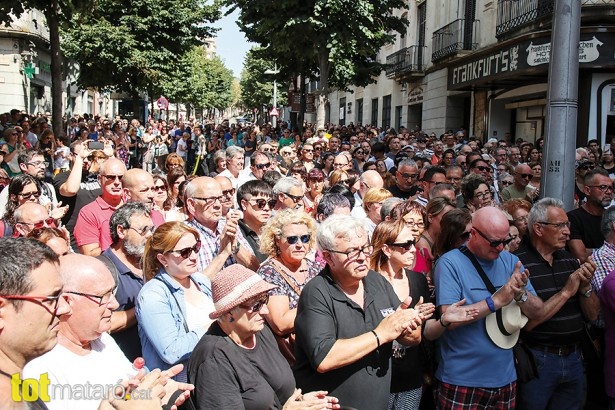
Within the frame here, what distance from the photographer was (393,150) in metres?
13.6

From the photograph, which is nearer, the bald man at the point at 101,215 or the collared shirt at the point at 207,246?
the collared shirt at the point at 207,246

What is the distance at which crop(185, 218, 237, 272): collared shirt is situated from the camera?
15.5 ft

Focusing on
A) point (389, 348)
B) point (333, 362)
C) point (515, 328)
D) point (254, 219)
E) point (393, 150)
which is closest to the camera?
point (333, 362)

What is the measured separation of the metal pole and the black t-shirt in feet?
12.6

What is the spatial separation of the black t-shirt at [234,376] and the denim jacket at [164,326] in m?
0.32

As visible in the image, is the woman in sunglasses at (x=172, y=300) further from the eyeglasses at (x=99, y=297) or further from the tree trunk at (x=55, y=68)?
the tree trunk at (x=55, y=68)

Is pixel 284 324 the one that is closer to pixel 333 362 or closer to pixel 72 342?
pixel 333 362

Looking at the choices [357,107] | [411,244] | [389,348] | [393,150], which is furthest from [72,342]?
[357,107]

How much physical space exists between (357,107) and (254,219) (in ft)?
117

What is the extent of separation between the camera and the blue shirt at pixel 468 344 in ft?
12.7

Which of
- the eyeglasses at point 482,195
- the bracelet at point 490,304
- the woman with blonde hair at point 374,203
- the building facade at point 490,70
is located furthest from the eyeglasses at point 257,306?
the building facade at point 490,70

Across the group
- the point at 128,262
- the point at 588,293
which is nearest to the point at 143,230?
the point at 128,262

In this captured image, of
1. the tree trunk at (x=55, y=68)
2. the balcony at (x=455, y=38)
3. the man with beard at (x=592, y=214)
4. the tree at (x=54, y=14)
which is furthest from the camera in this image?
the balcony at (x=455, y=38)

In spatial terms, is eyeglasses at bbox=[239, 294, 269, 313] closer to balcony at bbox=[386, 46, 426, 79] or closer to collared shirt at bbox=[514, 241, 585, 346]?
collared shirt at bbox=[514, 241, 585, 346]
